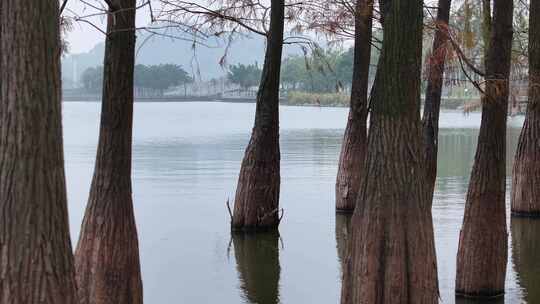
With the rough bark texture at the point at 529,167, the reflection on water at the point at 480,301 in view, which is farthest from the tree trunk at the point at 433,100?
the rough bark texture at the point at 529,167

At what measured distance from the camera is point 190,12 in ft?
58.3

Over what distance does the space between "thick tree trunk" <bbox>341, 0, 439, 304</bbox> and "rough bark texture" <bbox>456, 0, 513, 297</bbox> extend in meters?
2.63

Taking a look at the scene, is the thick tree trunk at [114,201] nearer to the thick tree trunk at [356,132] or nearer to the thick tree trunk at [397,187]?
the thick tree trunk at [397,187]

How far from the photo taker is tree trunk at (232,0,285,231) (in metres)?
18.3

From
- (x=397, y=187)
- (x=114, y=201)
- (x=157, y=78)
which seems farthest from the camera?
(x=157, y=78)

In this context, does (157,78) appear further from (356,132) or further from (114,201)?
(114,201)

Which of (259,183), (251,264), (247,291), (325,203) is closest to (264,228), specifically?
(259,183)

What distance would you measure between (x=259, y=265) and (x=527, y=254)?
16.0 feet

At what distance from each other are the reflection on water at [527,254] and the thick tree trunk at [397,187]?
405 centimetres

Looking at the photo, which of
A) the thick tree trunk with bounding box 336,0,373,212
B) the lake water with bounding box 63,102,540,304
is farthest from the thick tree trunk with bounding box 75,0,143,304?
the thick tree trunk with bounding box 336,0,373,212

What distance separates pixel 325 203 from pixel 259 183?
21.8ft

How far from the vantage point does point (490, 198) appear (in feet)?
40.1

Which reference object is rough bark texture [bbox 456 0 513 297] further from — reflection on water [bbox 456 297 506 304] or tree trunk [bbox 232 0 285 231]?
tree trunk [bbox 232 0 285 231]

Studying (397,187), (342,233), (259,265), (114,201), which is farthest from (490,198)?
(342,233)
